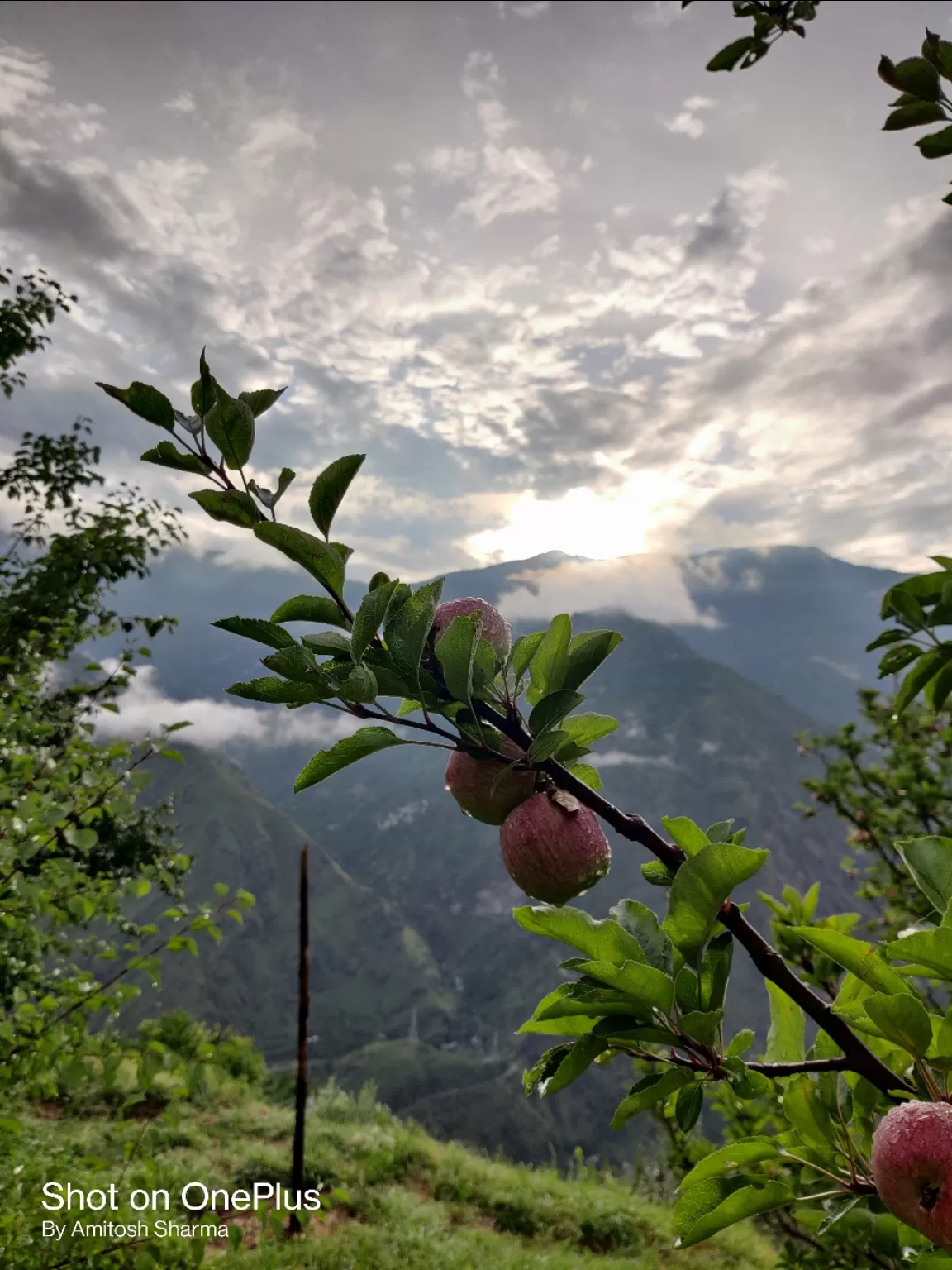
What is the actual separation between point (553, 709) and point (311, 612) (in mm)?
367

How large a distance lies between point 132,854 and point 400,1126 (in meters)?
6.65

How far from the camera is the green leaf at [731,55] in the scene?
175cm

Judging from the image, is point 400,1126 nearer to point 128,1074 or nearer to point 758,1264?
point 128,1074

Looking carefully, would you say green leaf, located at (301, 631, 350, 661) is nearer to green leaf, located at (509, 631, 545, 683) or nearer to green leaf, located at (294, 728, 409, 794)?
green leaf, located at (294, 728, 409, 794)

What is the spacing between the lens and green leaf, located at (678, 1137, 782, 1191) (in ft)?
2.91

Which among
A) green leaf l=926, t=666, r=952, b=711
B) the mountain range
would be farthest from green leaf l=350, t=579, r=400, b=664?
the mountain range

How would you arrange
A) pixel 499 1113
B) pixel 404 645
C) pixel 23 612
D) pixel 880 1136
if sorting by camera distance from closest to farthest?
pixel 880 1136, pixel 404 645, pixel 23 612, pixel 499 1113

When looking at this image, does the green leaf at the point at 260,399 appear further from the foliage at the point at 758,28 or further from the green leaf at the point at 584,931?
the foliage at the point at 758,28

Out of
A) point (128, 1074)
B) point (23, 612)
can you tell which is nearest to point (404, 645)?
point (23, 612)

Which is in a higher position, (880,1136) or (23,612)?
(23,612)

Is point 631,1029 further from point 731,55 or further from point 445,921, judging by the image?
point 445,921

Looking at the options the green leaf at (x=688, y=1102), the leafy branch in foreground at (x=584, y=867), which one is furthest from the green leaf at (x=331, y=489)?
the green leaf at (x=688, y=1102)

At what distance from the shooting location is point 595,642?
3.39ft

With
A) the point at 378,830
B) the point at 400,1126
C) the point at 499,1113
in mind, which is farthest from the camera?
the point at 378,830
